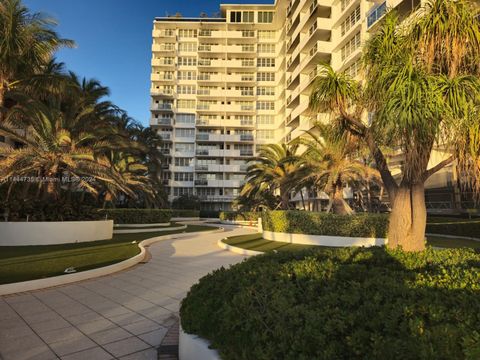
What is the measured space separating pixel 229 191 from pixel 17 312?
5813cm

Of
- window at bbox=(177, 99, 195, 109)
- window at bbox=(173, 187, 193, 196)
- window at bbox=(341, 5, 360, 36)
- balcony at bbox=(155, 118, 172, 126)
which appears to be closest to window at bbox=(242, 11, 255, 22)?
window at bbox=(177, 99, 195, 109)

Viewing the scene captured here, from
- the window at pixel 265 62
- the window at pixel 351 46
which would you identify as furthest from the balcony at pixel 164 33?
the window at pixel 351 46

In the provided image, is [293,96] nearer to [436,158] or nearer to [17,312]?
[436,158]

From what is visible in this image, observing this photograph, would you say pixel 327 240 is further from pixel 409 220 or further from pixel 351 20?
pixel 351 20

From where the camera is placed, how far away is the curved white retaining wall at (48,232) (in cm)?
1501

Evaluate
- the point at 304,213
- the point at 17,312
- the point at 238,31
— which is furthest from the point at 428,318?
the point at 238,31

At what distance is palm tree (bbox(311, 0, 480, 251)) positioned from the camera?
663 cm

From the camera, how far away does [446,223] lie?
23531 millimetres

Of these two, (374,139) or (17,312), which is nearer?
(17,312)

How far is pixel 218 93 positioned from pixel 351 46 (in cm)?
3307

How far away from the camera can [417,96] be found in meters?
6.46

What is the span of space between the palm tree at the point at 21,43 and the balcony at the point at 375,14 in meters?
26.9

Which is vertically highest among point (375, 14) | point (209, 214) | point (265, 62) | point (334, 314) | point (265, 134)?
point (265, 62)

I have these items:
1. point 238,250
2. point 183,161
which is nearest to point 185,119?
point 183,161
